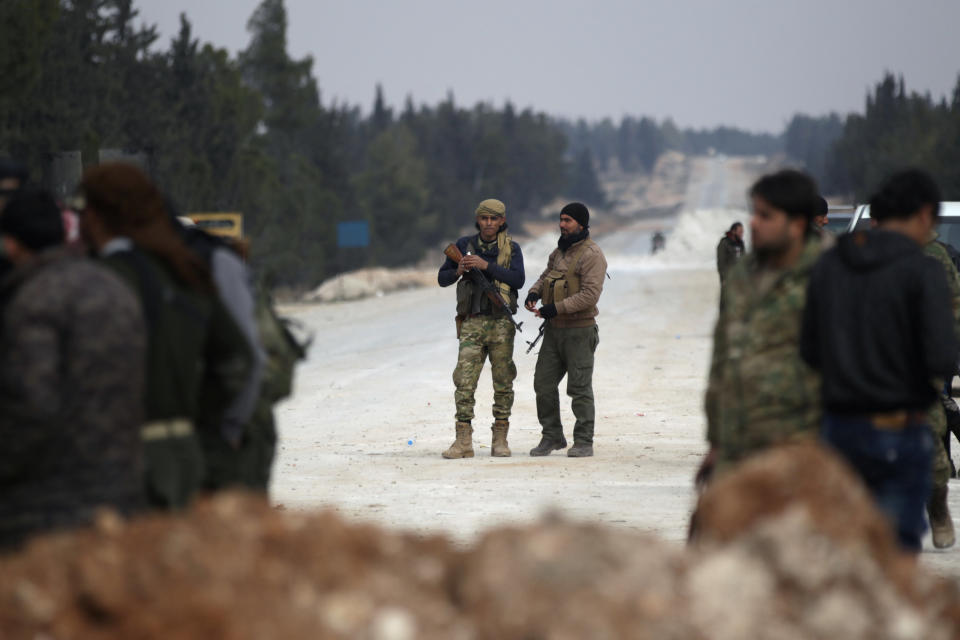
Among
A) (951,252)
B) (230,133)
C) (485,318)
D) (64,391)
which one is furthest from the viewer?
(230,133)

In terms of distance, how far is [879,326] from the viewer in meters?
4.48

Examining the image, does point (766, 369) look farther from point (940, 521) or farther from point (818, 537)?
point (940, 521)

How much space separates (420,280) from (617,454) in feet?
131

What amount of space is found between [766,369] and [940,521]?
358cm

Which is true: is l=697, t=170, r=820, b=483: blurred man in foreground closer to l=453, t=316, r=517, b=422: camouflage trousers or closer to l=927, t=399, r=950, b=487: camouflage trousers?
l=927, t=399, r=950, b=487: camouflage trousers

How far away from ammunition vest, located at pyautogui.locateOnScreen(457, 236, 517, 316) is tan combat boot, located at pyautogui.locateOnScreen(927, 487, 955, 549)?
4.22 meters

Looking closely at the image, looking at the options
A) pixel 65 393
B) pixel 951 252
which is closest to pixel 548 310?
pixel 951 252

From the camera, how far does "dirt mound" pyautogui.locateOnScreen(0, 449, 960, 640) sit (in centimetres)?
308

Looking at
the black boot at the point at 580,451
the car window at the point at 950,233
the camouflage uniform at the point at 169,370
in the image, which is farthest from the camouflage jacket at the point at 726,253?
the camouflage uniform at the point at 169,370

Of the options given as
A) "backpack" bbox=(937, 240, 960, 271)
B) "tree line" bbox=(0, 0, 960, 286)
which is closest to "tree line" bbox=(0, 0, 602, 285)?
"tree line" bbox=(0, 0, 960, 286)

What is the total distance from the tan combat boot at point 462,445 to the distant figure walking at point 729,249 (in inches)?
105

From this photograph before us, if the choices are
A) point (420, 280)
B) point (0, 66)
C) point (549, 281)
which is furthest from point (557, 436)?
point (420, 280)

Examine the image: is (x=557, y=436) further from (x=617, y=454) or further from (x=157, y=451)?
(x=157, y=451)

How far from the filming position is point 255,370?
4.46 m
